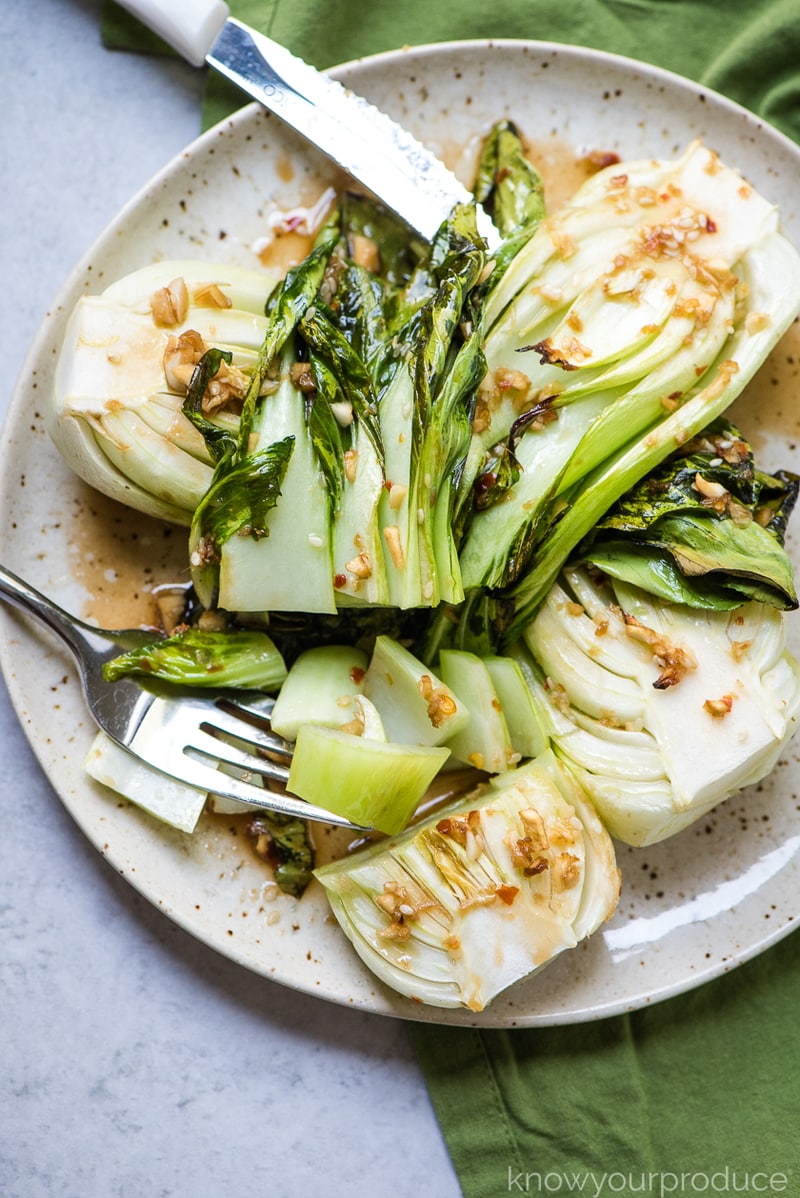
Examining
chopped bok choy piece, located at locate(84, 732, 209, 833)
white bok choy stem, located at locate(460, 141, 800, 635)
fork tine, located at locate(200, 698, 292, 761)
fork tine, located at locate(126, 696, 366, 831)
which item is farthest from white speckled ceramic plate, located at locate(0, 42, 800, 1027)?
white bok choy stem, located at locate(460, 141, 800, 635)

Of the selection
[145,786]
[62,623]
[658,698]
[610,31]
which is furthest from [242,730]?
[610,31]

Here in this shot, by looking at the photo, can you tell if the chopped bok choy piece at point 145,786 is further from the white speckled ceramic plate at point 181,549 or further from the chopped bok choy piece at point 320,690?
the chopped bok choy piece at point 320,690

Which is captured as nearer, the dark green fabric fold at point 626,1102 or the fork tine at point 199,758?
the fork tine at point 199,758

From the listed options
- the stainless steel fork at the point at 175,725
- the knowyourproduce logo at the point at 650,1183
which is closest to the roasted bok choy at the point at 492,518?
the stainless steel fork at the point at 175,725

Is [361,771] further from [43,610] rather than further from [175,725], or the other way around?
[43,610]

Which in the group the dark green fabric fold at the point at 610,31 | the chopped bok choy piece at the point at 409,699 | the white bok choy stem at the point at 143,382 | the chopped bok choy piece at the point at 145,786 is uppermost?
the dark green fabric fold at the point at 610,31

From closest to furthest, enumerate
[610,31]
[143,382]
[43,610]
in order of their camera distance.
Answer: [143,382]
[43,610]
[610,31]

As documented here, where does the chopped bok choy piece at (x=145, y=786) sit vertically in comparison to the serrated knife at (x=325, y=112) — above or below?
below
